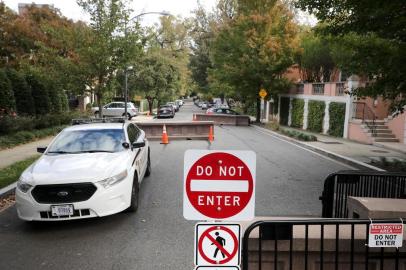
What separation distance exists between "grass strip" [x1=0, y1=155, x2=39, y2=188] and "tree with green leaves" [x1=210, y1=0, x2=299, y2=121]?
23228 mm

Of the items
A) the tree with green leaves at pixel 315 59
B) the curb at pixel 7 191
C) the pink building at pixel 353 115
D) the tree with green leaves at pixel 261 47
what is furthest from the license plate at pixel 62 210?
the tree with green leaves at pixel 261 47

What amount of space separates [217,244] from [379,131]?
19.1m

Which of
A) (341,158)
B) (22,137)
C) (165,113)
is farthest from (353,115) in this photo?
(165,113)

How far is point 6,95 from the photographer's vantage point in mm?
17859

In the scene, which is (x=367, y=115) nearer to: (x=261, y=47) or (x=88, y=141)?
(x=261, y=47)

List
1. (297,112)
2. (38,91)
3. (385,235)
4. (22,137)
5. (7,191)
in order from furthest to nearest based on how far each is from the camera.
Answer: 1. (297,112)
2. (38,91)
3. (22,137)
4. (7,191)
5. (385,235)

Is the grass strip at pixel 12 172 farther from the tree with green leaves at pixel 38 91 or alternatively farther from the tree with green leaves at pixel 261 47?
the tree with green leaves at pixel 261 47

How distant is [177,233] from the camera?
19.9 feet

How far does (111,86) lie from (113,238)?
1432 cm

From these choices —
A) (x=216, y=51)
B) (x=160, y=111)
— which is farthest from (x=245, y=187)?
(x=160, y=111)

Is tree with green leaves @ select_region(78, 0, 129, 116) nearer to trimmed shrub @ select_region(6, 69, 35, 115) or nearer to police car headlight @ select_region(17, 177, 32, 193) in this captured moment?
trimmed shrub @ select_region(6, 69, 35, 115)

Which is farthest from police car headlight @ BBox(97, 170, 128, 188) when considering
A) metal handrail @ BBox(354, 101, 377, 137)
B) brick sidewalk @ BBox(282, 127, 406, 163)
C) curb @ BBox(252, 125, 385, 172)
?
metal handrail @ BBox(354, 101, 377, 137)

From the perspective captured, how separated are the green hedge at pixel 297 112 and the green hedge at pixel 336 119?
6.20 m

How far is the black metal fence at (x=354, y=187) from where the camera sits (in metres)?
5.43
